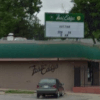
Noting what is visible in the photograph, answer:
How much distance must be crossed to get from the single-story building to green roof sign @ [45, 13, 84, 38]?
287 centimetres

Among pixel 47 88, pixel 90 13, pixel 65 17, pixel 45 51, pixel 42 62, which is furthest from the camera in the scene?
pixel 90 13

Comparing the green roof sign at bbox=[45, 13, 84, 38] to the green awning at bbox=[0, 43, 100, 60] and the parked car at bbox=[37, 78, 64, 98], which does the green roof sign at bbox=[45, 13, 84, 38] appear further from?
the parked car at bbox=[37, 78, 64, 98]

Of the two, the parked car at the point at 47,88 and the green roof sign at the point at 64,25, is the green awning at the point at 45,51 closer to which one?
the green roof sign at the point at 64,25

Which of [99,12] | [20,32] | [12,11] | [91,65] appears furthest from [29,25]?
[91,65]

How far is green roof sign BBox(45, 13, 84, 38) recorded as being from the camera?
130 ft

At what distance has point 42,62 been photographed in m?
37.4

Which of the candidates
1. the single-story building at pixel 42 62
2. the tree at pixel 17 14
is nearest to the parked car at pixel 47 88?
the single-story building at pixel 42 62

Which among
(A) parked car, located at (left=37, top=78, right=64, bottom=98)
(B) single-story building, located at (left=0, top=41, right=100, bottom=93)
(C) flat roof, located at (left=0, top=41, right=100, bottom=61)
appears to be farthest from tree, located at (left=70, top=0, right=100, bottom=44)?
(A) parked car, located at (left=37, top=78, right=64, bottom=98)

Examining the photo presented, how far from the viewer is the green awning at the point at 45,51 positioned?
119 feet

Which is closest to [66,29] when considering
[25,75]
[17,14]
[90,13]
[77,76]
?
[77,76]

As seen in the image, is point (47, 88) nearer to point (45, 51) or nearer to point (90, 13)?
point (45, 51)

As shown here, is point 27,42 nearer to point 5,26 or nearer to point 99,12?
point 5,26

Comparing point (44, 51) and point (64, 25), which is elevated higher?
point (64, 25)

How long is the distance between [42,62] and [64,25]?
539 centimetres
